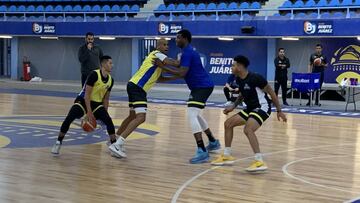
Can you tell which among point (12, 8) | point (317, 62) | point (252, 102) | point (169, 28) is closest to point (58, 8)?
point (12, 8)

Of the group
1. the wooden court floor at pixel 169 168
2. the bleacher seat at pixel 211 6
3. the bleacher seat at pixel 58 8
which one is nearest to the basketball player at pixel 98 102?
the wooden court floor at pixel 169 168

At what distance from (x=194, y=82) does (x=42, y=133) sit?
3786 millimetres

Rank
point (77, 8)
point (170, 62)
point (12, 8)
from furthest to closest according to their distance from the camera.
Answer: point (12, 8) < point (77, 8) < point (170, 62)

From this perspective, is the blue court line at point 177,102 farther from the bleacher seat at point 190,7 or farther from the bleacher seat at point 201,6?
the bleacher seat at point 201,6

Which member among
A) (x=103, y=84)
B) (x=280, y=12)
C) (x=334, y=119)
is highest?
(x=280, y=12)

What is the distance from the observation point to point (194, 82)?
27.6 ft

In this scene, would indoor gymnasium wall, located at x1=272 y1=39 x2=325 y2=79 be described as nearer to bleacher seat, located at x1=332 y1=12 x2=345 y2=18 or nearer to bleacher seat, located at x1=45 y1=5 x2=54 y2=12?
bleacher seat, located at x1=332 y1=12 x2=345 y2=18

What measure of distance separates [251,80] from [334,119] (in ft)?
23.7

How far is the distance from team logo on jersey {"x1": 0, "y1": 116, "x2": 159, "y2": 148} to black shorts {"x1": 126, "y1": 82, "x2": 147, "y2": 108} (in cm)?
180

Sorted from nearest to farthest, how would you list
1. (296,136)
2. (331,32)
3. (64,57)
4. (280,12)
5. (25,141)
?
1. (25,141)
2. (296,136)
3. (331,32)
4. (280,12)
5. (64,57)

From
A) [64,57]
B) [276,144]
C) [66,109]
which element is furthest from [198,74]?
[64,57]

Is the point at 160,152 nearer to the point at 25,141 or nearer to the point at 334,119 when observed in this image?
the point at 25,141

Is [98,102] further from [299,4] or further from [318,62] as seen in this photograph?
[299,4]

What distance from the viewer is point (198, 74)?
8.40 metres
